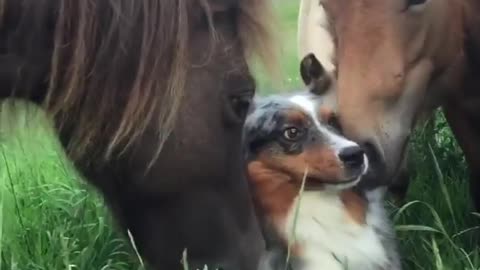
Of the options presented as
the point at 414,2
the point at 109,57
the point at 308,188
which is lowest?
the point at 308,188

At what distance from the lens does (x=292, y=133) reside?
8.91ft

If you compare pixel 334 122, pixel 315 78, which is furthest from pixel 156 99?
pixel 315 78

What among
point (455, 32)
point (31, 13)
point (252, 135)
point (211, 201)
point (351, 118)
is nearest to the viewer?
point (31, 13)

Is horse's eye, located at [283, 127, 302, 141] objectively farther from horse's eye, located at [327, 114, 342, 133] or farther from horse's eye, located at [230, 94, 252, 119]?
horse's eye, located at [230, 94, 252, 119]

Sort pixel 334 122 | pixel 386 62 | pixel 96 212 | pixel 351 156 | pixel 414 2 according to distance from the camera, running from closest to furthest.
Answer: pixel 351 156 < pixel 334 122 < pixel 386 62 < pixel 414 2 < pixel 96 212

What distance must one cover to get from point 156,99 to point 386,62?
41.3 inches

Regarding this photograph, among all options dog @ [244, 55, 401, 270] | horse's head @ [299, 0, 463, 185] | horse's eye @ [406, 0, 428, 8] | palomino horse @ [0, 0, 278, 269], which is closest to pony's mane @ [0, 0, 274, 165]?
palomino horse @ [0, 0, 278, 269]

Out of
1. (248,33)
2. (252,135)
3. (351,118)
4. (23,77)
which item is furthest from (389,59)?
(23,77)

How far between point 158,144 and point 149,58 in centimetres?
19

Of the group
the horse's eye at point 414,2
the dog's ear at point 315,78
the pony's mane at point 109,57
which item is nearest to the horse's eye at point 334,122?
the dog's ear at point 315,78

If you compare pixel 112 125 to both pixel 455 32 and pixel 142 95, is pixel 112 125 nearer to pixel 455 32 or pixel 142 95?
pixel 142 95

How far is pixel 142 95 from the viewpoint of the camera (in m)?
2.21

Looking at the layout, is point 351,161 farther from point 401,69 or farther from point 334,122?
point 401,69

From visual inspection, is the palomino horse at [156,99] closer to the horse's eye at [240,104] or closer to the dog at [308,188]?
the horse's eye at [240,104]
